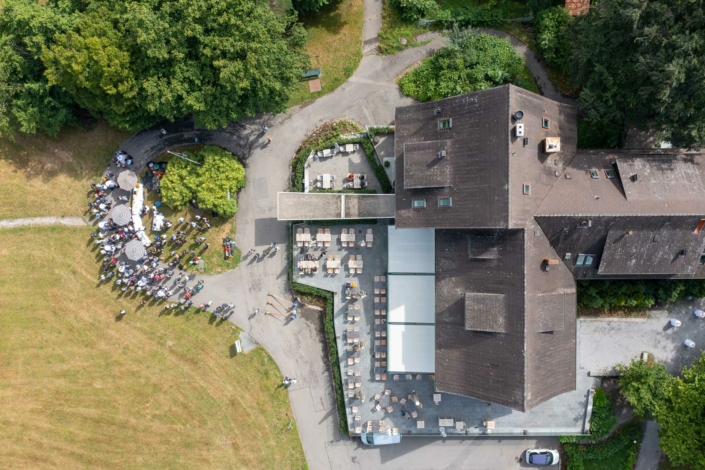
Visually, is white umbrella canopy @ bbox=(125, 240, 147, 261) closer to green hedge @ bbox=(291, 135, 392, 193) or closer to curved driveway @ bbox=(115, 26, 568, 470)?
curved driveway @ bbox=(115, 26, 568, 470)

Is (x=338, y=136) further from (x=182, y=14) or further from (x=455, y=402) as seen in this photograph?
(x=455, y=402)

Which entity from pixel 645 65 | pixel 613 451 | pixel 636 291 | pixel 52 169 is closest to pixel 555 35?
pixel 645 65

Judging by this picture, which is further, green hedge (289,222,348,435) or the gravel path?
the gravel path

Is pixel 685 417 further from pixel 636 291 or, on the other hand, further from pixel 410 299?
pixel 410 299

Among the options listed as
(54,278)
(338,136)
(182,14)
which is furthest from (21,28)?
(338,136)

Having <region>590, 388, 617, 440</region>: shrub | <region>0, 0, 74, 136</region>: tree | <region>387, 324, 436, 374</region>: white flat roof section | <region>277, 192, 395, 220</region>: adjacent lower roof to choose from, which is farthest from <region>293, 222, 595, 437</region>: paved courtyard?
<region>0, 0, 74, 136</region>: tree
